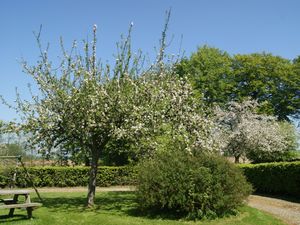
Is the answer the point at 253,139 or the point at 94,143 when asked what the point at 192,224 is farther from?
the point at 253,139

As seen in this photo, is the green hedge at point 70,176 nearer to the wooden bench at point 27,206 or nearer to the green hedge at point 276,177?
the green hedge at point 276,177

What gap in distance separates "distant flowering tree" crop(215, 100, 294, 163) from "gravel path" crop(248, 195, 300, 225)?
1670cm

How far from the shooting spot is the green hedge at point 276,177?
18.3 metres

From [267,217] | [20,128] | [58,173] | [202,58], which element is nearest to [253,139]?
[202,58]

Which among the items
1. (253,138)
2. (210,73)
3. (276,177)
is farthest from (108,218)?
(210,73)

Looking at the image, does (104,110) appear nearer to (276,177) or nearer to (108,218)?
(108,218)

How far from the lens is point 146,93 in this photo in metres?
14.0

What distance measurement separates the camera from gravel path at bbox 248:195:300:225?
41.9ft

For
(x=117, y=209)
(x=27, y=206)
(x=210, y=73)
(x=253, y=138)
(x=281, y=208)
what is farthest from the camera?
(x=210, y=73)

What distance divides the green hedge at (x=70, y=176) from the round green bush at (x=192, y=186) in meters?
12.6

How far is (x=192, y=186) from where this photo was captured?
12.2 metres

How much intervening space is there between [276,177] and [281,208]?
4915 millimetres

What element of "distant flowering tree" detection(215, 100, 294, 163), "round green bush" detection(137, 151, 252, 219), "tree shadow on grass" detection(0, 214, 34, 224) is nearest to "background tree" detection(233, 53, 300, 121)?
"distant flowering tree" detection(215, 100, 294, 163)

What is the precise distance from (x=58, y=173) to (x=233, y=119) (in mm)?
19339
